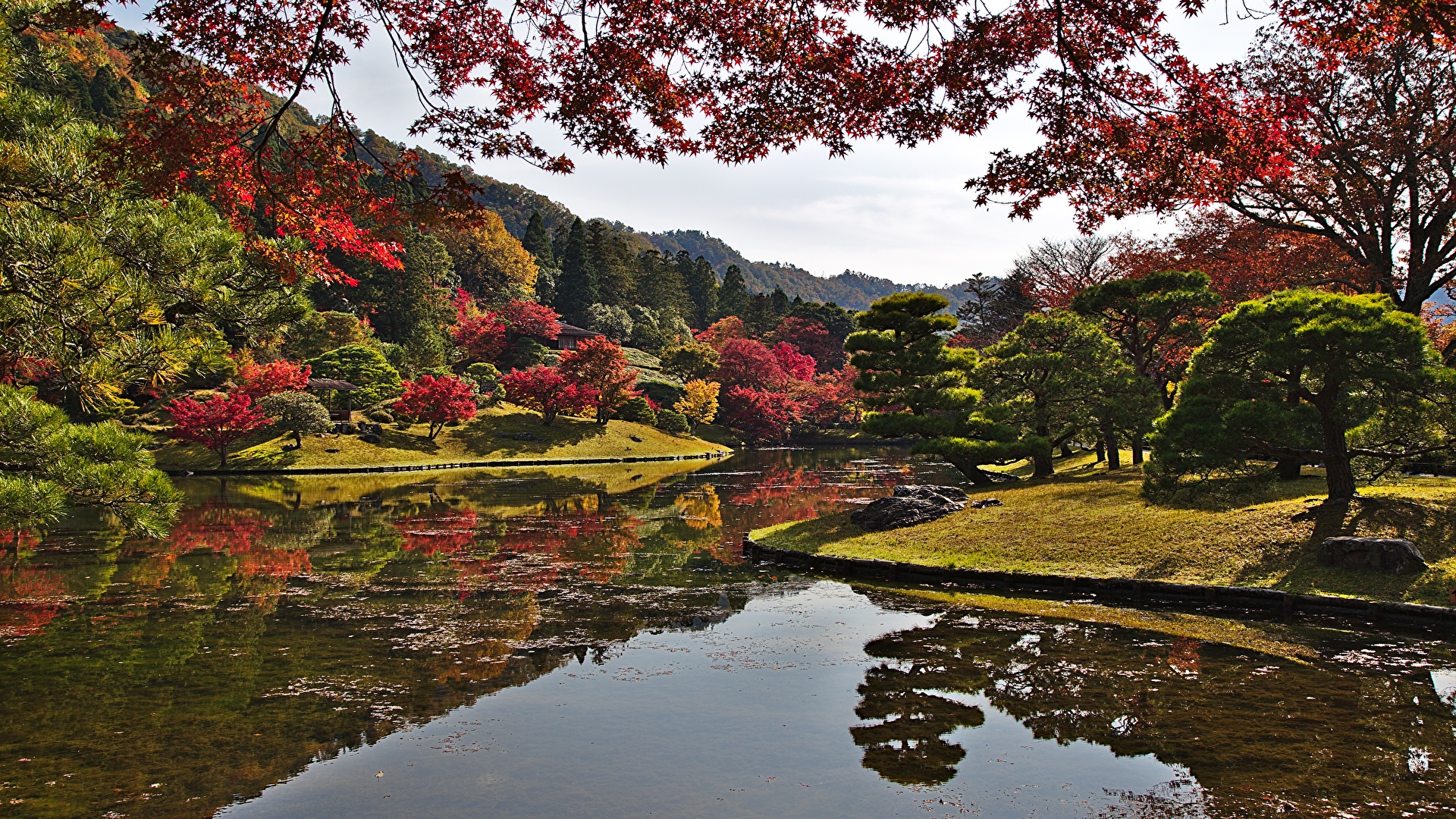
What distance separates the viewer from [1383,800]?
5406mm

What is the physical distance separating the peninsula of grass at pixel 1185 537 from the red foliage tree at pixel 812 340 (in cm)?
6190

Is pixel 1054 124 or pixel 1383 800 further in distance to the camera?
pixel 1054 124

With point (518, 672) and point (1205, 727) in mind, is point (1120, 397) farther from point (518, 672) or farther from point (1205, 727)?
point (518, 672)

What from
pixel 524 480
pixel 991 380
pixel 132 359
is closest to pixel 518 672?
pixel 132 359

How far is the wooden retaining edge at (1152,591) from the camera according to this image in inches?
389

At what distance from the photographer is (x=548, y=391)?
46.2 meters

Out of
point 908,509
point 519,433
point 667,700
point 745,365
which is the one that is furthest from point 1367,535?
point 745,365

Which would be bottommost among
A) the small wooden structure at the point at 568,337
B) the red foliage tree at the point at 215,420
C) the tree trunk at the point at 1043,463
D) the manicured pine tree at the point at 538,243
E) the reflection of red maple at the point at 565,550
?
the reflection of red maple at the point at 565,550

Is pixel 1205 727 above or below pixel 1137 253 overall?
below

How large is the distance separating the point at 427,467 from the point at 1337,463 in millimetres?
35207

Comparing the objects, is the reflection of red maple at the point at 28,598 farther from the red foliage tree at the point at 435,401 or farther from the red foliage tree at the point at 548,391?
the red foliage tree at the point at 548,391

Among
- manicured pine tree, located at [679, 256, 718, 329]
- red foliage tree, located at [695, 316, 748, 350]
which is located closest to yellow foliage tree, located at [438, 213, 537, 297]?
red foliage tree, located at [695, 316, 748, 350]

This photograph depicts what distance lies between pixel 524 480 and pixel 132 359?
2475 centimetres

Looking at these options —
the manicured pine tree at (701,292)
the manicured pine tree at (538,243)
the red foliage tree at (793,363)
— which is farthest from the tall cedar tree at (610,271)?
the red foliage tree at (793,363)
